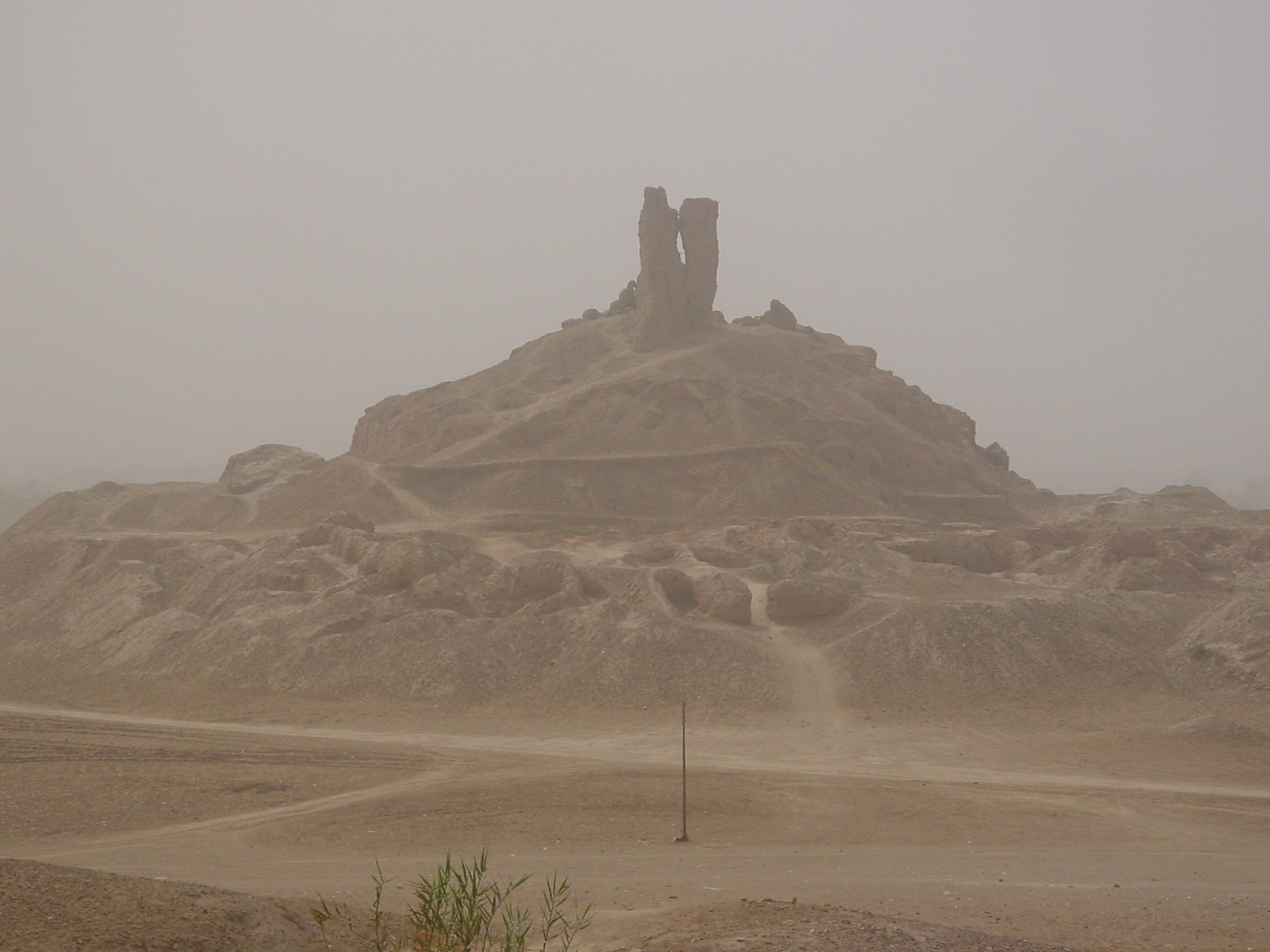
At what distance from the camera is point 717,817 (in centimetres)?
2075

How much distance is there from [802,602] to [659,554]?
349 inches

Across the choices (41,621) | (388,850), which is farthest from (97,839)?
(41,621)

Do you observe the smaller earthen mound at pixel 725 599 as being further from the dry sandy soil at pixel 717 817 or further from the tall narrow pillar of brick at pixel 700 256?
the tall narrow pillar of brick at pixel 700 256

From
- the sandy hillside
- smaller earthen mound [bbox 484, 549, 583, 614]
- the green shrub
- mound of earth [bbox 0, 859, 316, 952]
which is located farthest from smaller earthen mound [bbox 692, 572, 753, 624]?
mound of earth [bbox 0, 859, 316, 952]

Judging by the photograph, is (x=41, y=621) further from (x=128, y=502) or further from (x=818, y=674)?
(x=818, y=674)

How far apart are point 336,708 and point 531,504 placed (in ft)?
85.0

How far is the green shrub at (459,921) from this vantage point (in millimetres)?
8586

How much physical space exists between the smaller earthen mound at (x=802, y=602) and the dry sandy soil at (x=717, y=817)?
6.95 m

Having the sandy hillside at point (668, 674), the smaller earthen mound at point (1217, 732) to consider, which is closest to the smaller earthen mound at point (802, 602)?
the sandy hillside at point (668, 674)

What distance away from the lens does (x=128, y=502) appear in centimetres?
6244

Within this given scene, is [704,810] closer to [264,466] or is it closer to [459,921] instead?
[459,921]

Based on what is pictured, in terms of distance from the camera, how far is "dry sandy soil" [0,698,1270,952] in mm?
15242

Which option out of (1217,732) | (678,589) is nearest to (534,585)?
(678,589)

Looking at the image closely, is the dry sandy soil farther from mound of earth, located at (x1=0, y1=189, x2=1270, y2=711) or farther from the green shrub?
mound of earth, located at (x1=0, y1=189, x2=1270, y2=711)
